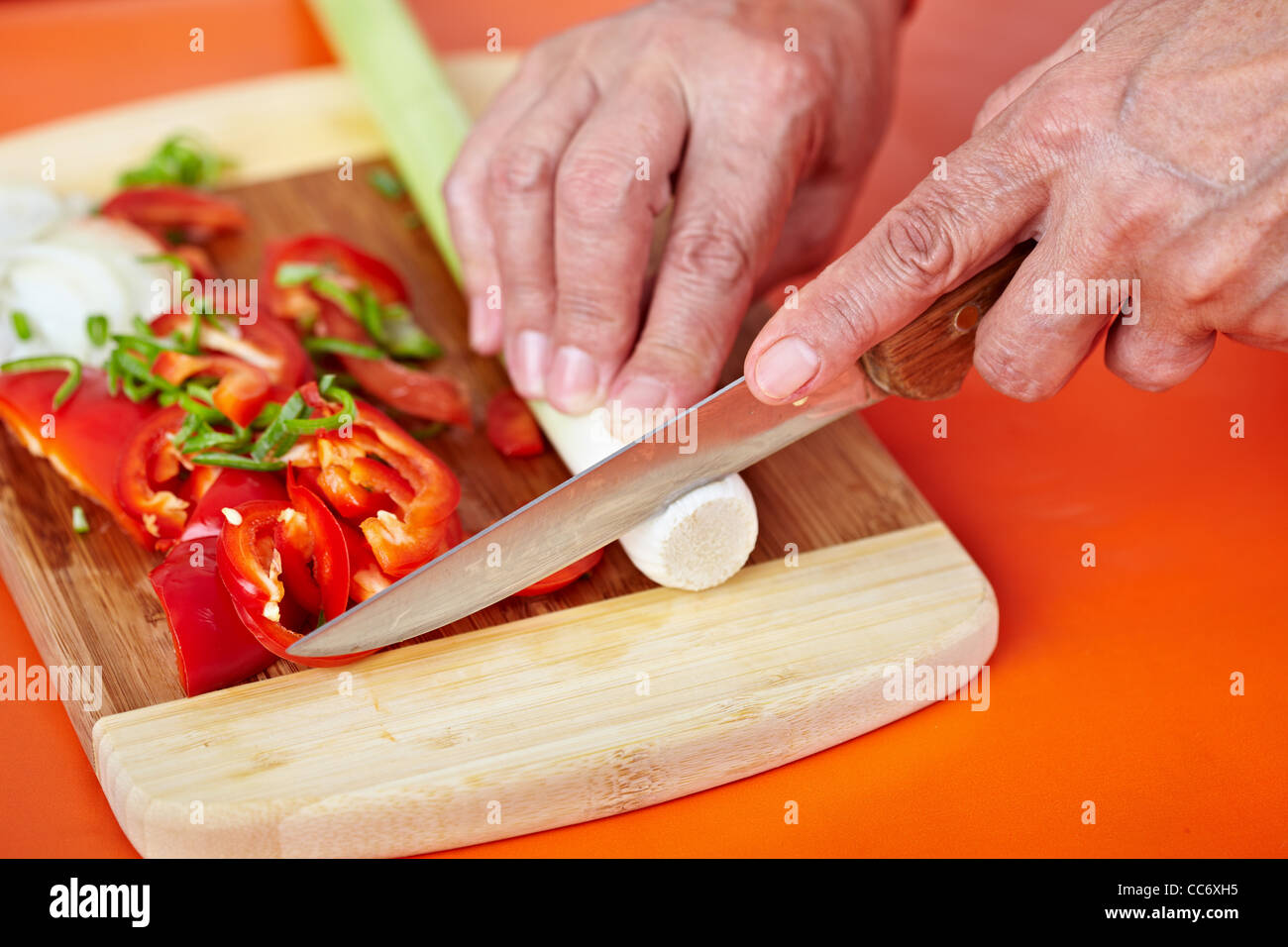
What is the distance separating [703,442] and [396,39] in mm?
1505

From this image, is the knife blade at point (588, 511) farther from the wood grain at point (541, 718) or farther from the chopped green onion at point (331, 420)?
the chopped green onion at point (331, 420)

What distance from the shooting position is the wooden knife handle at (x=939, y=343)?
5.36 feet

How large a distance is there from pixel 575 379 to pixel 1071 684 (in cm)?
85

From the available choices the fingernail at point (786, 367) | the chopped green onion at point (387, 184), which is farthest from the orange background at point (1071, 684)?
the chopped green onion at point (387, 184)

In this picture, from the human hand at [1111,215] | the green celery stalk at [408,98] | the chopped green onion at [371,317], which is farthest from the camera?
the green celery stalk at [408,98]

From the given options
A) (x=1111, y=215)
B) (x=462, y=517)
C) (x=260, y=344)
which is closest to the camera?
(x=1111, y=215)

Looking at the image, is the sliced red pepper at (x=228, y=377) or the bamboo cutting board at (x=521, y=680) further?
the sliced red pepper at (x=228, y=377)

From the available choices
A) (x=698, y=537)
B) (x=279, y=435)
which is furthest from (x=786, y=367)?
(x=279, y=435)

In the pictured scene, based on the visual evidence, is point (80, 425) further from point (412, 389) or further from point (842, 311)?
point (842, 311)

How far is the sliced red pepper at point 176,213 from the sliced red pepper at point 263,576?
0.98m

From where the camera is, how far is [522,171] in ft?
6.64

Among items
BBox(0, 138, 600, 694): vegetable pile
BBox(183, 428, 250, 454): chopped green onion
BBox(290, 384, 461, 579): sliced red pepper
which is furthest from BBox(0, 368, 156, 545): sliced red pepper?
BBox(290, 384, 461, 579): sliced red pepper

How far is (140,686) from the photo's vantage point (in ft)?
5.52

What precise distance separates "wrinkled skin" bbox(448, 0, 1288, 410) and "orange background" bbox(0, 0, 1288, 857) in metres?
0.44
